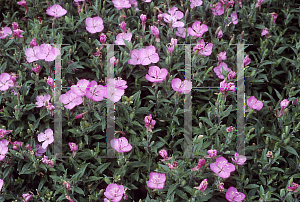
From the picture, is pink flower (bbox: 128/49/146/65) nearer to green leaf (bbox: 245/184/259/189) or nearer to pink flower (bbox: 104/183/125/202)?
pink flower (bbox: 104/183/125/202)

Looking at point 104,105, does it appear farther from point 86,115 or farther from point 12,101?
point 12,101

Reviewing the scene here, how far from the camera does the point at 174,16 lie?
2.87 m

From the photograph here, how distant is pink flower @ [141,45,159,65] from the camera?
8.33ft

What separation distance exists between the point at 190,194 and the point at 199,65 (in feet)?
3.43

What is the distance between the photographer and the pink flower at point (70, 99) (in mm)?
2309

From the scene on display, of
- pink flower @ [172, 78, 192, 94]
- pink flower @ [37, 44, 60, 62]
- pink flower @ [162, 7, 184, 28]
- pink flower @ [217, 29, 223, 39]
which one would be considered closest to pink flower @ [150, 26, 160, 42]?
pink flower @ [162, 7, 184, 28]

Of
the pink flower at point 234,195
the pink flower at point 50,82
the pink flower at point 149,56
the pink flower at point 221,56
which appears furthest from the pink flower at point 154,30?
the pink flower at point 234,195

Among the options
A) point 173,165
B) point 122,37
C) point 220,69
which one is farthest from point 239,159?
point 122,37

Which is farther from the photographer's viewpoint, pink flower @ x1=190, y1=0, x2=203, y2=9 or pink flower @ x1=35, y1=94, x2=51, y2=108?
pink flower @ x1=190, y1=0, x2=203, y2=9

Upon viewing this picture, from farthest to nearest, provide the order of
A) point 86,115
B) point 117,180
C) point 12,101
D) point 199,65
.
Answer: point 199,65
point 12,101
point 86,115
point 117,180

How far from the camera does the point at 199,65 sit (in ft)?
8.79

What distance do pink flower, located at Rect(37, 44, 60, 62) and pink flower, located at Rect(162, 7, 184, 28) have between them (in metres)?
0.97

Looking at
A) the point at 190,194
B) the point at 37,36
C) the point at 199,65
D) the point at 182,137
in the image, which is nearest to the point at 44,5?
the point at 37,36

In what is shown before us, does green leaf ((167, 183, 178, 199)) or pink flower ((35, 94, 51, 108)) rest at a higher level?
pink flower ((35, 94, 51, 108))
